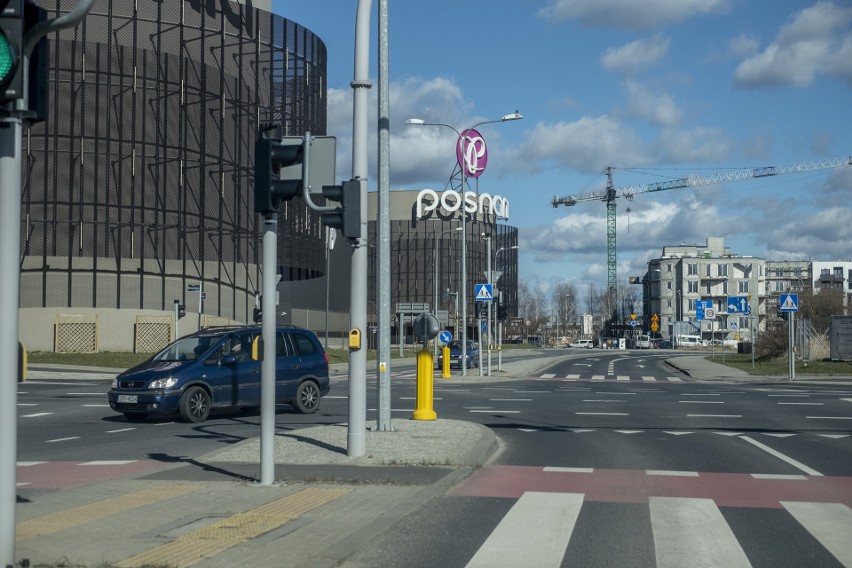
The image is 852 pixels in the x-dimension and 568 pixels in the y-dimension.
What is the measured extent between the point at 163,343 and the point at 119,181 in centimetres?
960

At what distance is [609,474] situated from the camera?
11773mm

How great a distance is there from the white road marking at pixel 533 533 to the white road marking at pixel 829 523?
200cm

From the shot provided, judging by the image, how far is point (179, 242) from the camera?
57875 millimetres

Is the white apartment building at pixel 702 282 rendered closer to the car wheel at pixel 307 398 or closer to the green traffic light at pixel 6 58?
the car wheel at pixel 307 398

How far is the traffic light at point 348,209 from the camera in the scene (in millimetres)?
11367

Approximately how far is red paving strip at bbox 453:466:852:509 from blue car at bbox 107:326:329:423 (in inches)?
292

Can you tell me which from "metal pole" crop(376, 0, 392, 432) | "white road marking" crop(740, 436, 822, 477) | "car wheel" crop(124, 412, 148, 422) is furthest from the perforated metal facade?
"white road marking" crop(740, 436, 822, 477)

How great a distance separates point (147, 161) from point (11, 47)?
176 ft

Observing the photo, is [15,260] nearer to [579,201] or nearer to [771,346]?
[771,346]

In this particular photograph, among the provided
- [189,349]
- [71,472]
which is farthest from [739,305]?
[71,472]

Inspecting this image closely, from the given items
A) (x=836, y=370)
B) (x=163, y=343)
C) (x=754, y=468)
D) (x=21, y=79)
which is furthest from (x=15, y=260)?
(x=163, y=343)

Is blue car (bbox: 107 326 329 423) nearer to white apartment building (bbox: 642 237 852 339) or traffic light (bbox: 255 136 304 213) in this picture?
traffic light (bbox: 255 136 304 213)

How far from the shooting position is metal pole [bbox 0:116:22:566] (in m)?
5.75

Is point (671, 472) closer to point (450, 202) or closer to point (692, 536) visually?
point (692, 536)
